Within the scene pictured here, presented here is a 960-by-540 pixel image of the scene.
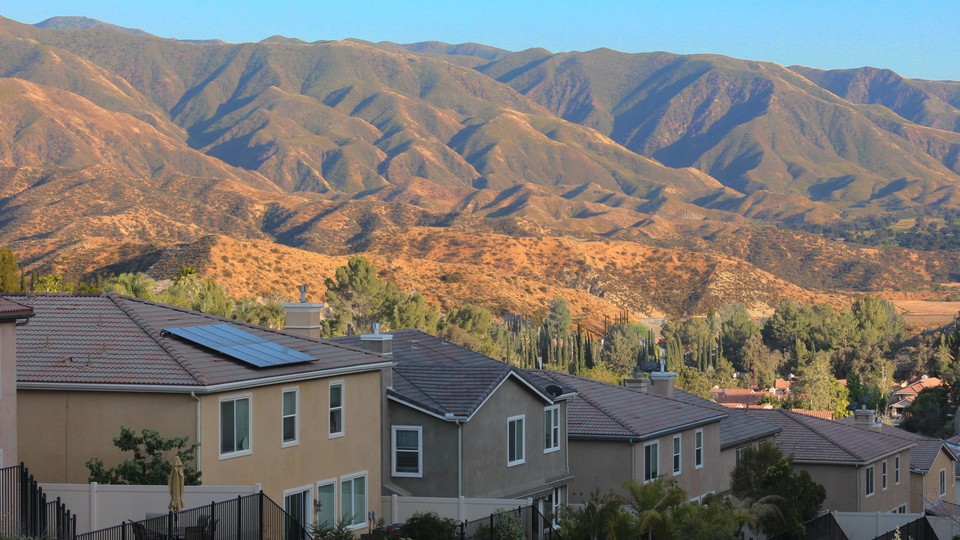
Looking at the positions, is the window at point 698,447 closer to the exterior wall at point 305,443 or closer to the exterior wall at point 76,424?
the exterior wall at point 305,443

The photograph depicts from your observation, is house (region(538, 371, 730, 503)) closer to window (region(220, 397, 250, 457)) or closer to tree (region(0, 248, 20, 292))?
window (region(220, 397, 250, 457))

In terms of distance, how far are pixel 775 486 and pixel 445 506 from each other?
11.8 meters

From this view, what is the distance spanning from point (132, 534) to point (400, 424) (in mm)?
9519

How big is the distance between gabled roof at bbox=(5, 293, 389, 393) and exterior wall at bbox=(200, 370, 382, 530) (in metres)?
0.33

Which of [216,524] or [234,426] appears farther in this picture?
[234,426]

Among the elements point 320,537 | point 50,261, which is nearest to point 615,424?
point 320,537

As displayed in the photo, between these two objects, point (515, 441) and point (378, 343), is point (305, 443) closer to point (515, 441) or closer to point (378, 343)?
point (378, 343)

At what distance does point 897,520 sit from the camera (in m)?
36.8

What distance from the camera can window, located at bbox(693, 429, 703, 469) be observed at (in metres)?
37.2

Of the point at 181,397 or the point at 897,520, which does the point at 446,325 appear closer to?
the point at 897,520

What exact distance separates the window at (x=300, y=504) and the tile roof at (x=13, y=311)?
6030 millimetres

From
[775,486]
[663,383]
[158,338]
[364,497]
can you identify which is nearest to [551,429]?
[364,497]

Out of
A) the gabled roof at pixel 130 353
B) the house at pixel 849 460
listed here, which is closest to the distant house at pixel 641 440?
the house at pixel 849 460

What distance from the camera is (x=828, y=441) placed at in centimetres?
4275
